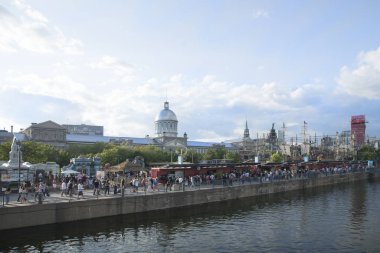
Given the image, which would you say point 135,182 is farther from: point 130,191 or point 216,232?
point 216,232

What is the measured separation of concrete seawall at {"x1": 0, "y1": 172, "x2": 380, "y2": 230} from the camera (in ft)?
110

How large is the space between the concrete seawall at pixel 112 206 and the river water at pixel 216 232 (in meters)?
0.78

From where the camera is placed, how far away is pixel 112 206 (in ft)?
131

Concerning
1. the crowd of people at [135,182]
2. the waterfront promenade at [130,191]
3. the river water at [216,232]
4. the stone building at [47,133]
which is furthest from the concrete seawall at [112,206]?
the stone building at [47,133]

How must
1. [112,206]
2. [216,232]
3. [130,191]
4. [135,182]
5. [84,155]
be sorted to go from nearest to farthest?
1. [216,232]
2. [112,206]
3. [135,182]
4. [130,191]
5. [84,155]

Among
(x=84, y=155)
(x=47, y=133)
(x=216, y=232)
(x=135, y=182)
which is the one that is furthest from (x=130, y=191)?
(x=47, y=133)

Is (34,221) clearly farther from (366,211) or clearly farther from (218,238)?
(366,211)

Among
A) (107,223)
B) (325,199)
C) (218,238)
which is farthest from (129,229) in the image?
(325,199)

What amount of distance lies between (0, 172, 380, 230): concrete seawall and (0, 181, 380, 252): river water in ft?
2.56

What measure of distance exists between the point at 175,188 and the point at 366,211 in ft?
71.7

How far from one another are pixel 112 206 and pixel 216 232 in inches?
433

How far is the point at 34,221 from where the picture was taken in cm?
3419

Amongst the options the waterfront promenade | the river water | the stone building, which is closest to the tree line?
the stone building

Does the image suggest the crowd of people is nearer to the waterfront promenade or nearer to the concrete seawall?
the waterfront promenade
